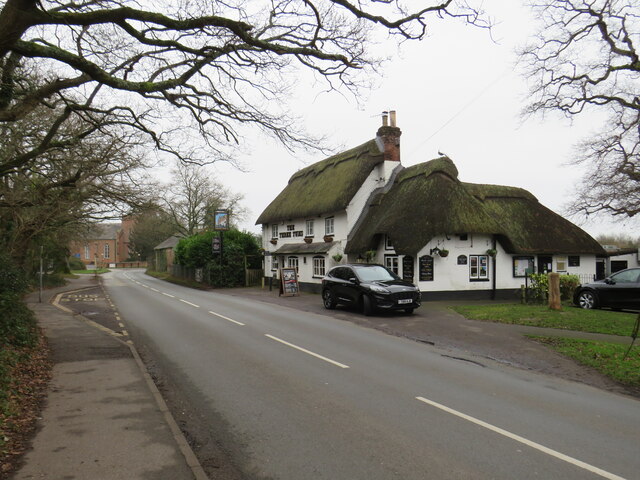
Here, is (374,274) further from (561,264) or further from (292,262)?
(292,262)

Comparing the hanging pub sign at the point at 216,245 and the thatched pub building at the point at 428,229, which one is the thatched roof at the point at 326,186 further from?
the hanging pub sign at the point at 216,245

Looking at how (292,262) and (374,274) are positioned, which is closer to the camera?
(374,274)

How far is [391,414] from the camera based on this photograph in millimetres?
5496

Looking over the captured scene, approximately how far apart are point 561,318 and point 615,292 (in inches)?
139

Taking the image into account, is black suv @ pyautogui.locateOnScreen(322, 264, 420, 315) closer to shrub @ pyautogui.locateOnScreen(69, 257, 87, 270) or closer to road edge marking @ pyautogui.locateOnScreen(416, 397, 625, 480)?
road edge marking @ pyautogui.locateOnScreen(416, 397, 625, 480)

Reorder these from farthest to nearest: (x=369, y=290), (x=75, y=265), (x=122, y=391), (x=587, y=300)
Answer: (x=75, y=265) < (x=587, y=300) < (x=369, y=290) < (x=122, y=391)

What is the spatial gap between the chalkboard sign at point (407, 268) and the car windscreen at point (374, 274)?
4.12 metres

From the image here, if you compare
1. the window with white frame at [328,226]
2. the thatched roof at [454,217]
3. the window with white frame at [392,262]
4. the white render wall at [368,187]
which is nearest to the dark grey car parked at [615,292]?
the thatched roof at [454,217]

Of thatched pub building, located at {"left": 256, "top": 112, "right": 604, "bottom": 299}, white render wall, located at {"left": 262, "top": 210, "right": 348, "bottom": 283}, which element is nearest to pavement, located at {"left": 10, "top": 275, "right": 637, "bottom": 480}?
thatched pub building, located at {"left": 256, "top": 112, "right": 604, "bottom": 299}

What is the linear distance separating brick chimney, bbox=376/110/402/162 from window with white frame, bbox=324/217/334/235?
17.1 feet

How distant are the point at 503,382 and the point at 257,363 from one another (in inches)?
169

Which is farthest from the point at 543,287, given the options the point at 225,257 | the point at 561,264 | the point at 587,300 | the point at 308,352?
the point at 225,257

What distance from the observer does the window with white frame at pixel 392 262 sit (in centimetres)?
2186

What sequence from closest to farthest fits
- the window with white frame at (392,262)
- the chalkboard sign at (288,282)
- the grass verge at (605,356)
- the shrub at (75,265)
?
the grass verge at (605,356)
the window with white frame at (392,262)
the chalkboard sign at (288,282)
the shrub at (75,265)
